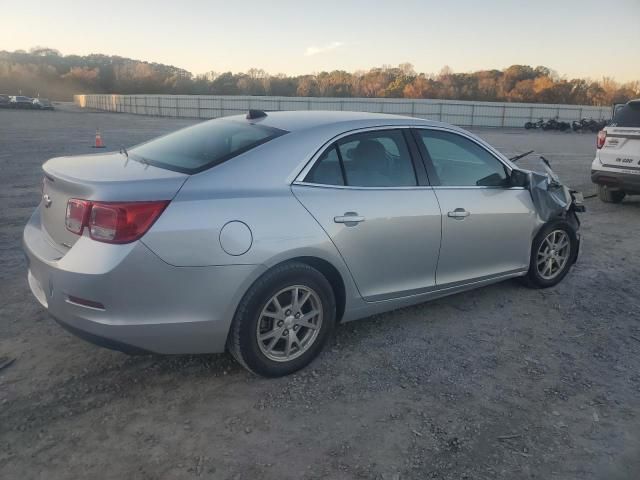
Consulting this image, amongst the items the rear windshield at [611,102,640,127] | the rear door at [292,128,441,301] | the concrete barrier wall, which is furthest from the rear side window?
the concrete barrier wall

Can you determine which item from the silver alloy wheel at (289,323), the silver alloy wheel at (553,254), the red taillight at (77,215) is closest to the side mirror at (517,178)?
the silver alloy wheel at (553,254)

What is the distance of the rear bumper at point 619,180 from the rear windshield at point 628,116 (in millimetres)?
765

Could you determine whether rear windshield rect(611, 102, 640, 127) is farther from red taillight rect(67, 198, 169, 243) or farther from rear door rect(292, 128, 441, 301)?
red taillight rect(67, 198, 169, 243)

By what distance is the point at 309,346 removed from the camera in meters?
3.34

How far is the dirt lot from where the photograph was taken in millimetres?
2512

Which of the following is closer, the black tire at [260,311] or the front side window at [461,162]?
the black tire at [260,311]

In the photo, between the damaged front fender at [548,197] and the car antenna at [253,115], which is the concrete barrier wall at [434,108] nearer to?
the damaged front fender at [548,197]

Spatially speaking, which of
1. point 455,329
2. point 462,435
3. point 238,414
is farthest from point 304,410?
point 455,329

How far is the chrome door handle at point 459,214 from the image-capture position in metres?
3.90

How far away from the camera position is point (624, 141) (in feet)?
27.1

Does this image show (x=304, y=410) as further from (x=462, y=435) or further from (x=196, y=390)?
(x=462, y=435)

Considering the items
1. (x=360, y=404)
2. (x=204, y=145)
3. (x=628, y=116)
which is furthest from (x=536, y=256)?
(x=628, y=116)

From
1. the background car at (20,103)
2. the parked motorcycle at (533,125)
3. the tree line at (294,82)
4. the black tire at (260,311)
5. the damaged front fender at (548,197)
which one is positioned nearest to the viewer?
the black tire at (260,311)

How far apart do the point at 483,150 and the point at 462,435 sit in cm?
245
